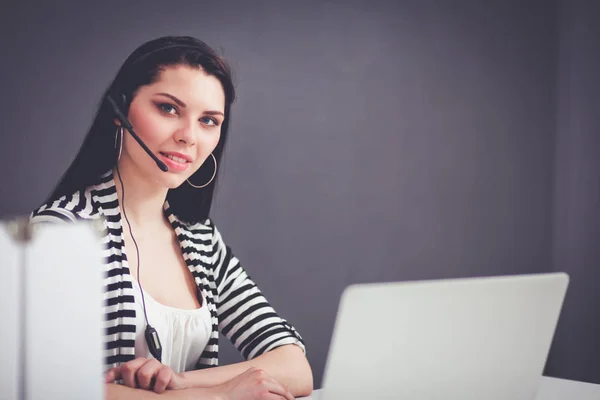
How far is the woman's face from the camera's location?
1.48 meters

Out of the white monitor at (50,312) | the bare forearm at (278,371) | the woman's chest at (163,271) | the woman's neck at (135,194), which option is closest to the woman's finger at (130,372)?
the bare forearm at (278,371)

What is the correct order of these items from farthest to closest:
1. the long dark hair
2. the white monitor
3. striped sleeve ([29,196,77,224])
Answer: the long dark hair, striped sleeve ([29,196,77,224]), the white monitor

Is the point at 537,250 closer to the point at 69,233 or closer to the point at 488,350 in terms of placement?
the point at 488,350

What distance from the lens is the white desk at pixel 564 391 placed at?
1253 millimetres

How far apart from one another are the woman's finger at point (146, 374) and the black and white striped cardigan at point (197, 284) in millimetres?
188

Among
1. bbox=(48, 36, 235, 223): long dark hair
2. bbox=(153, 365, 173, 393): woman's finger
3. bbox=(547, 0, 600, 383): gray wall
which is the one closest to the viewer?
bbox=(153, 365, 173, 393): woman's finger

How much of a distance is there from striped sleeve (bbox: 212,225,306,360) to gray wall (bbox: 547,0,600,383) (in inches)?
73.1

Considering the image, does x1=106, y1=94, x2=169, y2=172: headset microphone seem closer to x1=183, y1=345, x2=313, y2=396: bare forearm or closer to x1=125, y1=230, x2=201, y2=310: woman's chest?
x1=125, y1=230, x2=201, y2=310: woman's chest

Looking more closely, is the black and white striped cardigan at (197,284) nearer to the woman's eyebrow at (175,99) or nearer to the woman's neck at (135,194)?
the woman's neck at (135,194)

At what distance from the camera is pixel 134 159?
1480 mm

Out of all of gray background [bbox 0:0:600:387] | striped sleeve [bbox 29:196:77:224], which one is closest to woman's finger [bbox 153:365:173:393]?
striped sleeve [bbox 29:196:77:224]

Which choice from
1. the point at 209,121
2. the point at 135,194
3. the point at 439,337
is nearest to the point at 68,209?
the point at 135,194

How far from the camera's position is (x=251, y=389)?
1.17 meters

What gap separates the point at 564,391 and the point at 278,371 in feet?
1.75
